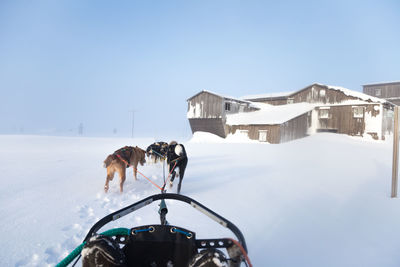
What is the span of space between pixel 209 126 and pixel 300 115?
1109 cm

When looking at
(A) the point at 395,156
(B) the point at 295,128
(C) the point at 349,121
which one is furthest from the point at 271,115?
(A) the point at 395,156

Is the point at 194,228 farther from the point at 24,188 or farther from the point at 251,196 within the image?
the point at 24,188

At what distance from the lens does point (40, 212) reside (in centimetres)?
438

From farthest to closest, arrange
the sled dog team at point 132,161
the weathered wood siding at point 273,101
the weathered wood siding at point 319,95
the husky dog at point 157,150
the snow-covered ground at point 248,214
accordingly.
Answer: the weathered wood siding at point 273,101 < the weathered wood siding at point 319,95 < the husky dog at point 157,150 < the sled dog team at point 132,161 < the snow-covered ground at point 248,214

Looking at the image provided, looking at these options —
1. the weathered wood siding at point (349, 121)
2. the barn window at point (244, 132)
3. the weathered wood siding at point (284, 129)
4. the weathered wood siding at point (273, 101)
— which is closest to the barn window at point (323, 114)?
the weathered wood siding at point (349, 121)

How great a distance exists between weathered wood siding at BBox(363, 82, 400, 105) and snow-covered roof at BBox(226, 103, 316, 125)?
18234 millimetres

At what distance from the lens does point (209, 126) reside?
29156 millimetres

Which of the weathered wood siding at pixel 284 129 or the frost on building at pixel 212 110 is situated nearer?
the weathered wood siding at pixel 284 129

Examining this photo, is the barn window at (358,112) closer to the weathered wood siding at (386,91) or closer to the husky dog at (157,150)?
the weathered wood siding at (386,91)

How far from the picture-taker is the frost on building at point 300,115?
2388 cm

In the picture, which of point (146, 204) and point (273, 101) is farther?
point (273, 101)

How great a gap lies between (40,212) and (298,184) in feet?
24.6

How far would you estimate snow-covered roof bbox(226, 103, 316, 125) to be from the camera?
81.7ft

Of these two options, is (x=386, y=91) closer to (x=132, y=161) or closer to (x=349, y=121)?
(x=349, y=121)
